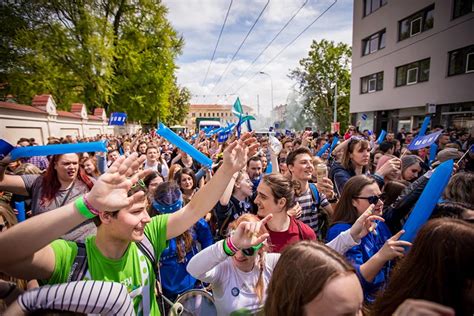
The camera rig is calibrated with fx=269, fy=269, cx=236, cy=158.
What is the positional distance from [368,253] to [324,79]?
3328 centimetres

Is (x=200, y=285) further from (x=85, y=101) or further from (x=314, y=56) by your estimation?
(x=314, y=56)

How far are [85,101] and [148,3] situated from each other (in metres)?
9.89

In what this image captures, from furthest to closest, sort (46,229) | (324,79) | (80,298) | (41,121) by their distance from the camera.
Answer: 1. (324,79)
2. (41,121)
3. (46,229)
4. (80,298)

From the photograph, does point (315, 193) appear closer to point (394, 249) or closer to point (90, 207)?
point (394, 249)

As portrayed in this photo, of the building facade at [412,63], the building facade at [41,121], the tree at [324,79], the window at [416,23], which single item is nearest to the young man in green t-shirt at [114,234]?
the building facade at [41,121]

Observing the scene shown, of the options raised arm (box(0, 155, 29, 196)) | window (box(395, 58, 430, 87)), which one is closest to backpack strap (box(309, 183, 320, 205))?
raised arm (box(0, 155, 29, 196))

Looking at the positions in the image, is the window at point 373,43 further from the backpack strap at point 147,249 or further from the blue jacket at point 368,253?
the backpack strap at point 147,249

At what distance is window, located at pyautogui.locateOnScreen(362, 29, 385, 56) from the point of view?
1819 cm

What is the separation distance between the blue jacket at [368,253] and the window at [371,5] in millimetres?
20361

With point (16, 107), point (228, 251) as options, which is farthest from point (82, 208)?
point (16, 107)

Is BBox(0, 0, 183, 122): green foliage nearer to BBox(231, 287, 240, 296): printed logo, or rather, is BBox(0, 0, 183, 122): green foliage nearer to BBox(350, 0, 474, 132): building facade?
BBox(350, 0, 474, 132): building facade

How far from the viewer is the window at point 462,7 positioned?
465 inches

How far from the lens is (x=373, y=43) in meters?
19.2

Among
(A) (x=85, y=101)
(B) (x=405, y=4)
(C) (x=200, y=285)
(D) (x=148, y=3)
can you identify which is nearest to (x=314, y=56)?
(B) (x=405, y=4)
